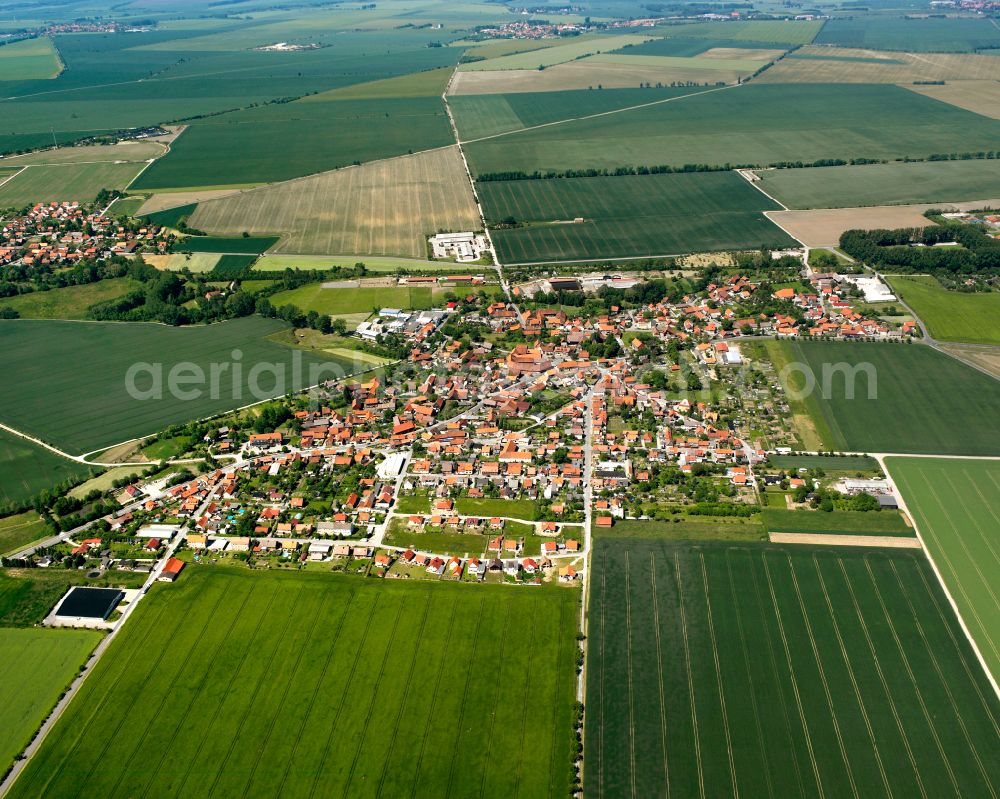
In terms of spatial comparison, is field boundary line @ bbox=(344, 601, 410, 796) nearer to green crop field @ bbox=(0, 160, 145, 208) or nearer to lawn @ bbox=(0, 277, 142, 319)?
lawn @ bbox=(0, 277, 142, 319)

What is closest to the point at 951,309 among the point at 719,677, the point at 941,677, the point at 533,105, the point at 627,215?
the point at 627,215

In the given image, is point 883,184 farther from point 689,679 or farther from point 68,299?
point 68,299

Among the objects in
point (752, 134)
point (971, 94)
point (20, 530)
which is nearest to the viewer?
point (20, 530)

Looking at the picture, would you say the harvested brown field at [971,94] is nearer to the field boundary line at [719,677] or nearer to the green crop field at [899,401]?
the green crop field at [899,401]

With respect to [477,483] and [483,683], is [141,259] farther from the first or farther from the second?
[483,683]

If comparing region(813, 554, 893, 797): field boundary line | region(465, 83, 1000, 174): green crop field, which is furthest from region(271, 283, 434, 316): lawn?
region(813, 554, 893, 797): field boundary line

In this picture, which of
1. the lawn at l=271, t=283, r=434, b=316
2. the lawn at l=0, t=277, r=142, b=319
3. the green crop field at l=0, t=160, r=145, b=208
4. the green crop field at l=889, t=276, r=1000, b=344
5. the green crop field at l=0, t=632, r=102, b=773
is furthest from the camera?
the green crop field at l=0, t=160, r=145, b=208

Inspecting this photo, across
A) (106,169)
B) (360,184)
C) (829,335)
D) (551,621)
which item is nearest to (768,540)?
(551,621)
